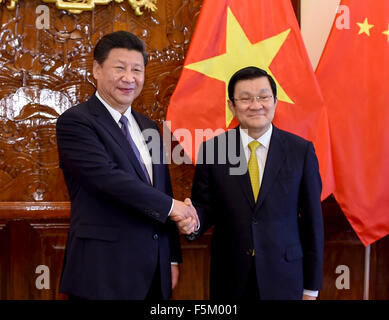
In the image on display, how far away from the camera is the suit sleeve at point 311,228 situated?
1472 millimetres

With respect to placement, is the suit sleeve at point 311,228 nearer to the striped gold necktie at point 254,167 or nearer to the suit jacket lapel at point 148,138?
the striped gold necktie at point 254,167

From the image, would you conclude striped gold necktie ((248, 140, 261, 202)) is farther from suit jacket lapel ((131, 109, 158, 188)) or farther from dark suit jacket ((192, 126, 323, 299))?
suit jacket lapel ((131, 109, 158, 188))

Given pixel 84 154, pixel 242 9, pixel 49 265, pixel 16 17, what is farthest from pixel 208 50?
pixel 49 265

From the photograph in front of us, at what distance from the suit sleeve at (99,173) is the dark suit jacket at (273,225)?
27 centimetres

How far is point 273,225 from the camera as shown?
4.71ft

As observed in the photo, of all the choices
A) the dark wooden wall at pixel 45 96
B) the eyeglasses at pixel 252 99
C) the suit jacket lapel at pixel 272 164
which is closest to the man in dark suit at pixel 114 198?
the suit jacket lapel at pixel 272 164

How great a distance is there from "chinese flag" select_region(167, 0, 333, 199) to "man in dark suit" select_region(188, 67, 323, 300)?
430mm

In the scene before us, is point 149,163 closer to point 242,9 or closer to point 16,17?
point 242,9

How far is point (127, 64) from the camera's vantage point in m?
1.50

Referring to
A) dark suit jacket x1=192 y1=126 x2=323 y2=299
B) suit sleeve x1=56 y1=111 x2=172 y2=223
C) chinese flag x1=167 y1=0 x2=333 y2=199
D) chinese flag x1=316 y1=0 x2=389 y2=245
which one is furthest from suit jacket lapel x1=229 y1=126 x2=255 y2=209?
chinese flag x1=316 y1=0 x2=389 y2=245

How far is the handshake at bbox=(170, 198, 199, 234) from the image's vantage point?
1.41 m

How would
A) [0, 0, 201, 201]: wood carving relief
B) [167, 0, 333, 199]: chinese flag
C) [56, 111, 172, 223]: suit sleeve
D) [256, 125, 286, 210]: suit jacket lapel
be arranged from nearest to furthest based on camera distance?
[56, 111, 172, 223]: suit sleeve
[256, 125, 286, 210]: suit jacket lapel
[167, 0, 333, 199]: chinese flag
[0, 0, 201, 201]: wood carving relief
